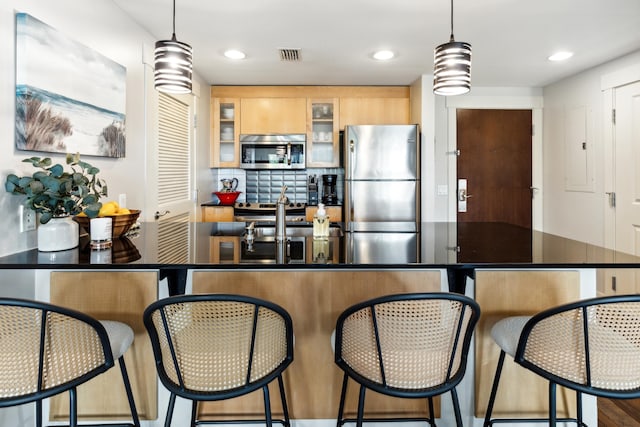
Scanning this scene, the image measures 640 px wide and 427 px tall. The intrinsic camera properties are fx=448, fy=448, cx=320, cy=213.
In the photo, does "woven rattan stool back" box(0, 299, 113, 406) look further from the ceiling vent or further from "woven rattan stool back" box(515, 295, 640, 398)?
the ceiling vent

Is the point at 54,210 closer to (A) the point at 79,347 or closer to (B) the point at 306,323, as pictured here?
(A) the point at 79,347

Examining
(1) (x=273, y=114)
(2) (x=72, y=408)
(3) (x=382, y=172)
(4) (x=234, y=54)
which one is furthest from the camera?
(1) (x=273, y=114)

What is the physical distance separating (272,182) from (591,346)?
159 inches

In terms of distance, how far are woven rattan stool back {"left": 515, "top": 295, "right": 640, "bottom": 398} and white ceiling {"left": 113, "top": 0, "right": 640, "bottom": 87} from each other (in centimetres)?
200

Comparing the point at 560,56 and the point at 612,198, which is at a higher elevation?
the point at 560,56

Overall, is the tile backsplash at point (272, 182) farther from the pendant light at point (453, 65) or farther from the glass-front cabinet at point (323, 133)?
the pendant light at point (453, 65)

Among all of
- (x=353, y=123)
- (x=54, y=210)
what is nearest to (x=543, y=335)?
(x=54, y=210)

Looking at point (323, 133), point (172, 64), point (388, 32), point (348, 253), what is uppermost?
point (388, 32)

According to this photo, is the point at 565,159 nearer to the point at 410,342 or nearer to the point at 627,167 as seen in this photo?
the point at 627,167

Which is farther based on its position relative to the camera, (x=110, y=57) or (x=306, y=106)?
(x=306, y=106)

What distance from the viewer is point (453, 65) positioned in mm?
1908

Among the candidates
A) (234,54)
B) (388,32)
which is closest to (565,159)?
(388,32)

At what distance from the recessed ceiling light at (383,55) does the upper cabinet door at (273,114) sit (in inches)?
46.9

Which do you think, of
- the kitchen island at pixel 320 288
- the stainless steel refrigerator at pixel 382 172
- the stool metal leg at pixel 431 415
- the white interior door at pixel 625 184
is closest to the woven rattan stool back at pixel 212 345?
the kitchen island at pixel 320 288
